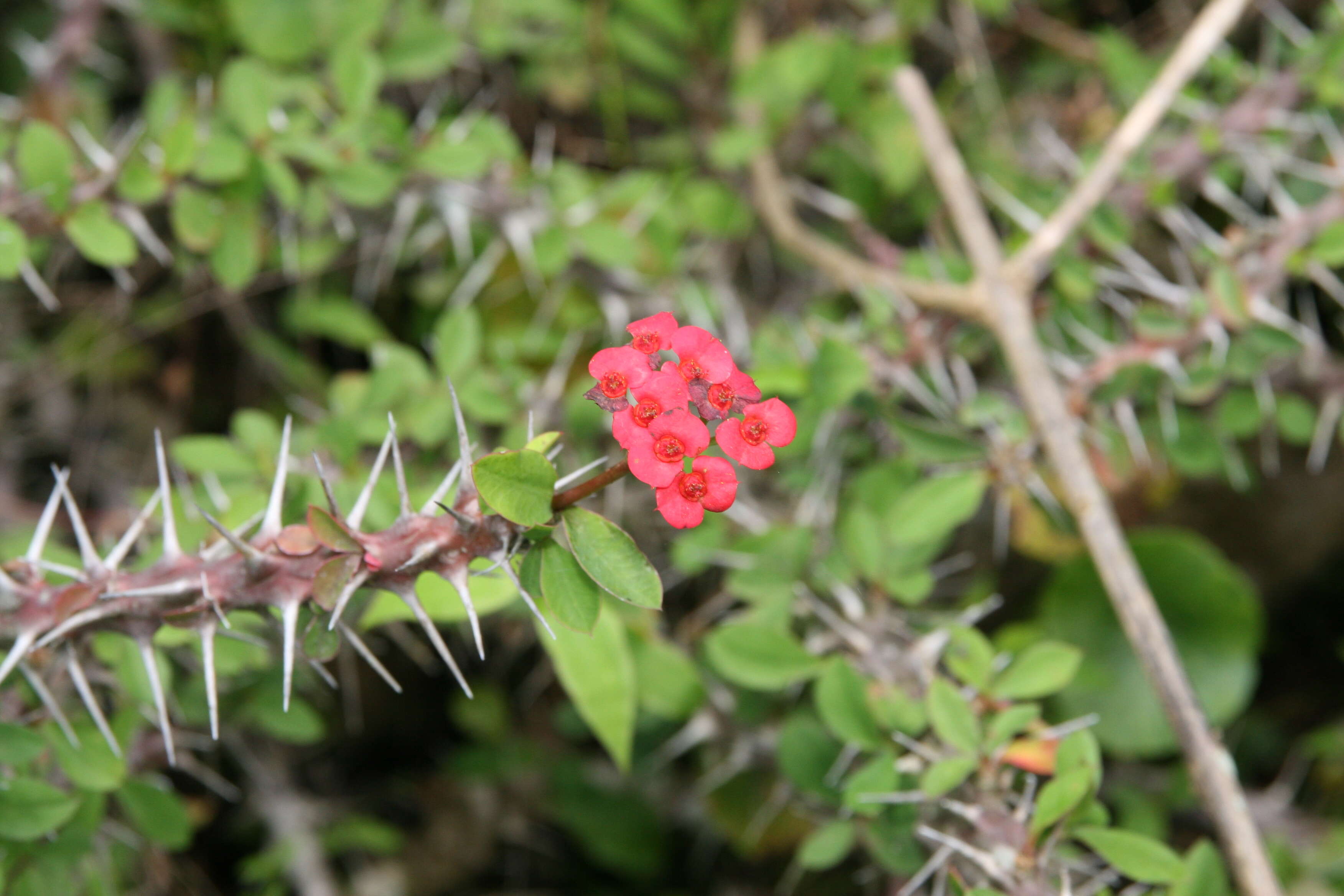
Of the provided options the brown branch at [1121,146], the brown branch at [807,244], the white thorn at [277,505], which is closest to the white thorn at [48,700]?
the white thorn at [277,505]

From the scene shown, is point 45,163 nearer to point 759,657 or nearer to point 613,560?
point 613,560

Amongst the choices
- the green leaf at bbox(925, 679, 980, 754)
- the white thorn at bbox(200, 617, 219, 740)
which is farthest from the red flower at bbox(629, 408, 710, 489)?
the green leaf at bbox(925, 679, 980, 754)

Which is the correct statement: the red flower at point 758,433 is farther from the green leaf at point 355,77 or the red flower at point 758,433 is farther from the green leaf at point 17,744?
the green leaf at point 355,77

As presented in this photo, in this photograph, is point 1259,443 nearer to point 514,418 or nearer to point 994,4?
point 994,4

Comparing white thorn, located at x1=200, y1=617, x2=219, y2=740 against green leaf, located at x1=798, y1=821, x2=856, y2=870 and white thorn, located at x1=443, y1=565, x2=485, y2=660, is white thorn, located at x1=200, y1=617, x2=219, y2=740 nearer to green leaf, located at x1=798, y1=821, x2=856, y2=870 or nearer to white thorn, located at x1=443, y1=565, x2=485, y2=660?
white thorn, located at x1=443, y1=565, x2=485, y2=660

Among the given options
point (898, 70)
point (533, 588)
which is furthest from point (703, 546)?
point (898, 70)

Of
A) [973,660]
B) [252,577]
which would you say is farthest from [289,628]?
[973,660]
